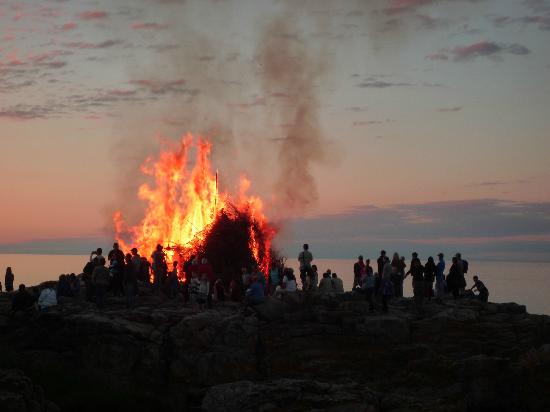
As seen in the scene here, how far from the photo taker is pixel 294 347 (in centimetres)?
4038

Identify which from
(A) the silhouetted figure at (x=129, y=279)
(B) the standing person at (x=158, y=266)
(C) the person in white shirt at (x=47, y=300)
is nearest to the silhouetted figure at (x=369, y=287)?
(B) the standing person at (x=158, y=266)

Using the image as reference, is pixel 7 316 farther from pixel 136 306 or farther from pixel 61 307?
pixel 136 306

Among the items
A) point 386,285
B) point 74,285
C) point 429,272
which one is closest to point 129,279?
point 74,285

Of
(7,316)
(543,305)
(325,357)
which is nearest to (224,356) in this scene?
(325,357)

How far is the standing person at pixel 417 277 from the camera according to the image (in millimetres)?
41853

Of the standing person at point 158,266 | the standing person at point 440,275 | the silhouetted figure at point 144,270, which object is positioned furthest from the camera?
the silhouetted figure at point 144,270

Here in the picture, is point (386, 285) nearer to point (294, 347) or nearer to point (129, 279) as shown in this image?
point (294, 347)

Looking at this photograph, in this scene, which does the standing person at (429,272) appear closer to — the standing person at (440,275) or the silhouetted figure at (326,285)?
the standing person at (440,275)

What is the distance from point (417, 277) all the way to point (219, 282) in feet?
37.2

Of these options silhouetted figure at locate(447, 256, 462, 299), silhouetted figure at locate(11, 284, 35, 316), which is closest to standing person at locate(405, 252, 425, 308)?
silhouetted figure at locate(447, 256, 462, 299)

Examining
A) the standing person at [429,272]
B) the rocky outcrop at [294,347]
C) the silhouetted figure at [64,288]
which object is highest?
the standing person at [429,272]

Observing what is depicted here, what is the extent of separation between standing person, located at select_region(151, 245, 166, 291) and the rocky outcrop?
7.50 ft

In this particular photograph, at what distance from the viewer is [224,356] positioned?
39.5m

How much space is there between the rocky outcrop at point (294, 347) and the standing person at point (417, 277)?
0.92 meters
